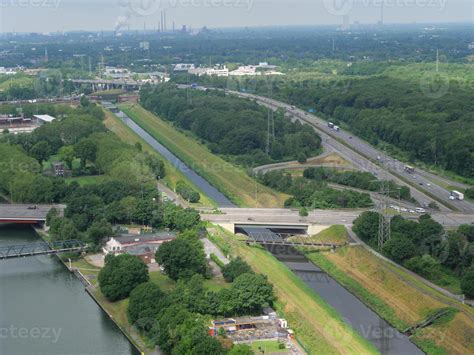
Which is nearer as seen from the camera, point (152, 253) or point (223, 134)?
point (152, 253)

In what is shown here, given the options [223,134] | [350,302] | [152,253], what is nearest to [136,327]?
[152,253]

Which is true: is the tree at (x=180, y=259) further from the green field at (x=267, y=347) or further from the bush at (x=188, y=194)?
the bush at (x=188, y=194)

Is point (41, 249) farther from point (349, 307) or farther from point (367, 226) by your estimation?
point (367, 226)

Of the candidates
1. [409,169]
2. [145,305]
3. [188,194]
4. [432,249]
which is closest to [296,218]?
[188,194]

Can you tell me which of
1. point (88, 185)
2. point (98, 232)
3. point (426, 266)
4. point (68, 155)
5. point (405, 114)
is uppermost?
point (405, 114)

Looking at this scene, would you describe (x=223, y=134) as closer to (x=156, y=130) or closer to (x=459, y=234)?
(x=156, y=130)

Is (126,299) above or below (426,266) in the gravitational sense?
below
